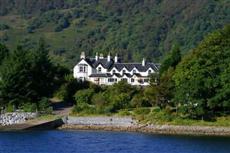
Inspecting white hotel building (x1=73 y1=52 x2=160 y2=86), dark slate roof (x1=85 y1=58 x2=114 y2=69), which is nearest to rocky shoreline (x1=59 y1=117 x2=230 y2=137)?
white hotel building (x1=73 y1=52 x2=160 y2=86)

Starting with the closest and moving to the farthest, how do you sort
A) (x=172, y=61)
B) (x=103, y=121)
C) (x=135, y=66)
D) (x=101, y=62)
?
(x=103, y=121), (x=172, y=61), (x=135, y=66), (x=101, y=62)

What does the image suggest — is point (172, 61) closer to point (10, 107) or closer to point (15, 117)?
point (10, 107)

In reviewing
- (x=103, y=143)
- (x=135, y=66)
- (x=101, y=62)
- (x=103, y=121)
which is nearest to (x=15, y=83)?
(x=103, y=121)

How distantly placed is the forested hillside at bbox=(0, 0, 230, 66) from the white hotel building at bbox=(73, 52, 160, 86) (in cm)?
4631

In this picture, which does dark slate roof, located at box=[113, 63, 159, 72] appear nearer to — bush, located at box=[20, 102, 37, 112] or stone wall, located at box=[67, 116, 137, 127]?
bush, located at box=[20, 102, 37, 112]

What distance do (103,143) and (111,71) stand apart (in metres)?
37.1

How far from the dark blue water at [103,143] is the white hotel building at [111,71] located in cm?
2685

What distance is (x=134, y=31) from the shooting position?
178 metres

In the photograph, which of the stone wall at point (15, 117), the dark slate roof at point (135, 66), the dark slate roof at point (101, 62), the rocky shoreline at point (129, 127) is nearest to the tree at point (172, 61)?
the dark slate roof at point (135, 66)

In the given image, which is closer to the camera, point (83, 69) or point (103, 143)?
point (103, 143)

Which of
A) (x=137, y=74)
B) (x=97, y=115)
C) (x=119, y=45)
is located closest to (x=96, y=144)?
(x=97, y=115)

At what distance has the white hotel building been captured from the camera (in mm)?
99438

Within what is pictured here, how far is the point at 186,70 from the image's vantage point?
252 ft

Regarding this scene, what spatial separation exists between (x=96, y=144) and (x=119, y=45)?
103 meters
